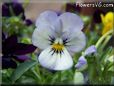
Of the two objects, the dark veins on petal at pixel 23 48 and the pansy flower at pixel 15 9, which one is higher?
the pansy flower at pixel 15 9

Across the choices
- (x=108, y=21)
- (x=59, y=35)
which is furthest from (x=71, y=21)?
(x=108, y=21)

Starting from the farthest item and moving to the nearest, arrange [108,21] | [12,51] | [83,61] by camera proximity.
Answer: [108,21] → [12,51] → [83,61]

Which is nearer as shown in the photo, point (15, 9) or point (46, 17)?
point (46, 17)

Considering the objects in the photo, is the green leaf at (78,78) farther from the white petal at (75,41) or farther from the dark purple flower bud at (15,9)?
the dark purple flower bud at (15,9)

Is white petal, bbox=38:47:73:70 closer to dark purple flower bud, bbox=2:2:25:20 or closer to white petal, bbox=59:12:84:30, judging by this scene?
white petal, bbox=59:12:84:30

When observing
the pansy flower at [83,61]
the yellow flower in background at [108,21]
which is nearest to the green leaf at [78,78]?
the pansy flower at [83,61]

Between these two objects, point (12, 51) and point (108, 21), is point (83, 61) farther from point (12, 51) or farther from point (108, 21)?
point (108, 21)

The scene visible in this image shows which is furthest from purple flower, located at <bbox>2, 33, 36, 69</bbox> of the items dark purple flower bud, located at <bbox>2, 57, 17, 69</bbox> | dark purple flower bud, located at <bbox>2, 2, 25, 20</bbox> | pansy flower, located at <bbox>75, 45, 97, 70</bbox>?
dark purple flower bud, located at <bbox>2, 2, 25, 20</bbox>

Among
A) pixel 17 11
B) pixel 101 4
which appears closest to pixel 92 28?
pixel 17 11
